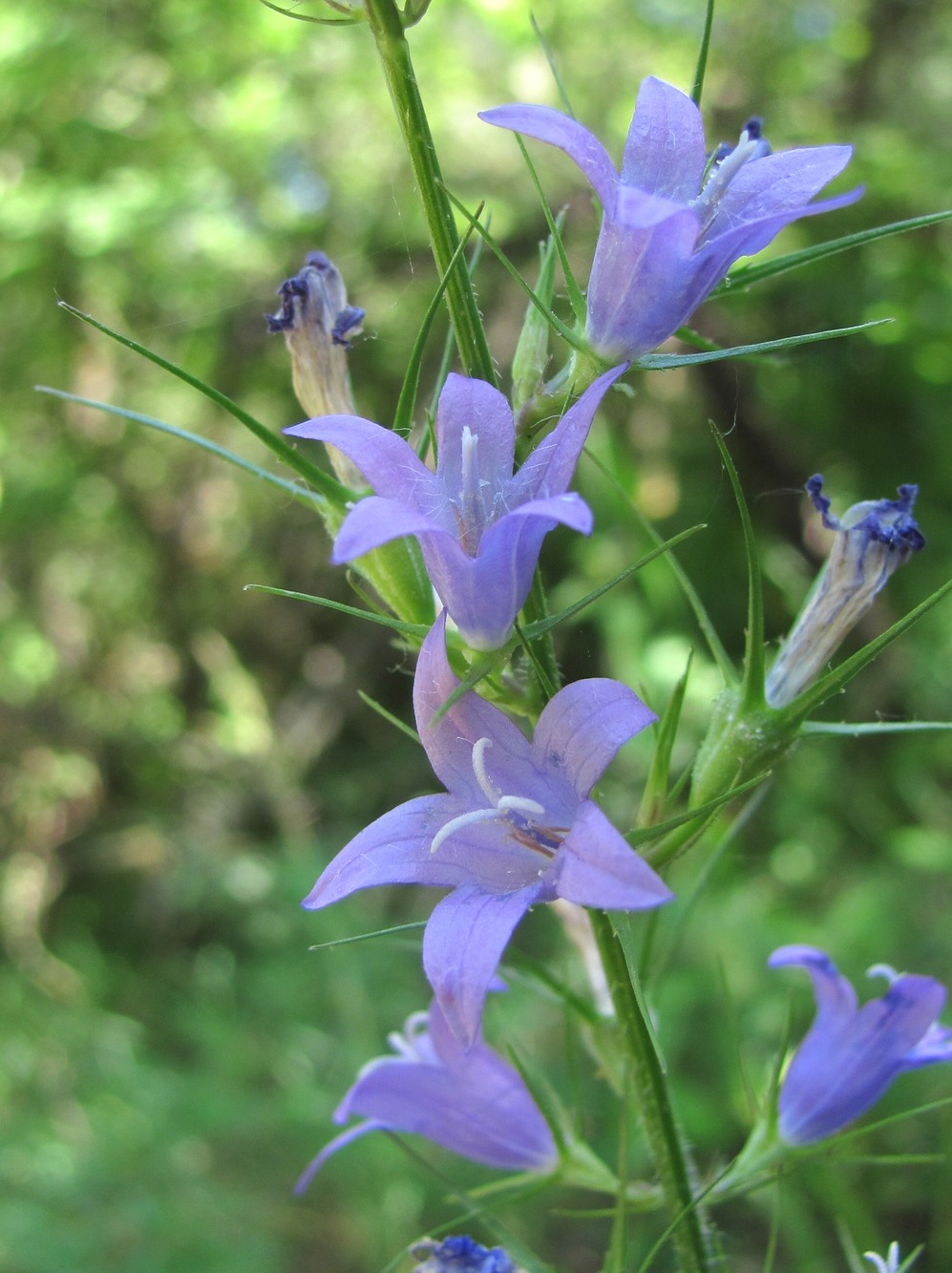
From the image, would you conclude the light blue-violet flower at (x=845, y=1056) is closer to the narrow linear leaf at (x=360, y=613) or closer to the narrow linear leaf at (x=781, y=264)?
the narrow linear leaf at (x=360, y=613)

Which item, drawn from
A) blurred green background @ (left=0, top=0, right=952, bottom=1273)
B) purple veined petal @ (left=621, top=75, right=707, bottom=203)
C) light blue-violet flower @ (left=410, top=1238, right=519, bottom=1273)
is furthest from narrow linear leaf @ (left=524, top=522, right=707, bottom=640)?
blurred green background @ (left=0, top=0, right=952, bottom=1273)

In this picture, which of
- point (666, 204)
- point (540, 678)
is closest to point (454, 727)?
point (540, 678)

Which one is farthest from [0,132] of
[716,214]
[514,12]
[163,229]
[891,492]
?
[716,214]

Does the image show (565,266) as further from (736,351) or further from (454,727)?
(454,727)

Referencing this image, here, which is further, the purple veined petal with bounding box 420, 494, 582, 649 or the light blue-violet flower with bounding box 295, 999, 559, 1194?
the light blue-violet flower with bounding box 295, 999, 559, 1194

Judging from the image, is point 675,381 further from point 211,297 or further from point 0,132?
point 0,132

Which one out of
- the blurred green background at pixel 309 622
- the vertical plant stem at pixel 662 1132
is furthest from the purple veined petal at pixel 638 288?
the blurred green background at pixel 309 622

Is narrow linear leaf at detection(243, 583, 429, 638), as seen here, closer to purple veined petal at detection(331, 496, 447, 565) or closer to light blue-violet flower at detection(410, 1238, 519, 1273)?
purple veined petal at detection(331, 496, 447, 565)
